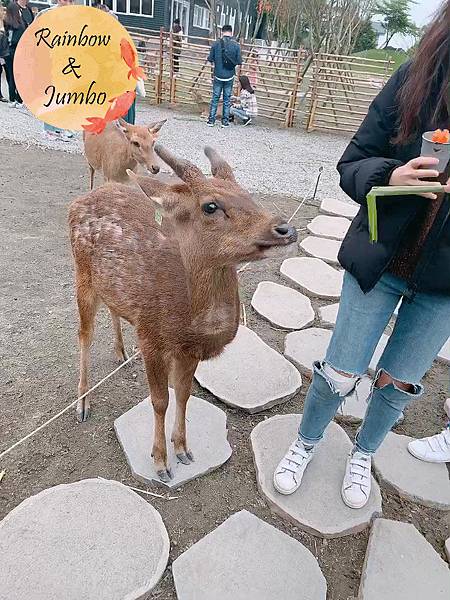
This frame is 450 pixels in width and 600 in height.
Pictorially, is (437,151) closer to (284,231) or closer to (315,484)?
(284,231)

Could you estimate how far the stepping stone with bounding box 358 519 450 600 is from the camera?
1.89 meters

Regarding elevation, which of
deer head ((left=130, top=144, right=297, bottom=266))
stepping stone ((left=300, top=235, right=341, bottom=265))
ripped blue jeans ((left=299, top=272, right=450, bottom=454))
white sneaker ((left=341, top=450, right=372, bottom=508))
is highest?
deer head ((left=130, top=144, right=297, bottom=266))

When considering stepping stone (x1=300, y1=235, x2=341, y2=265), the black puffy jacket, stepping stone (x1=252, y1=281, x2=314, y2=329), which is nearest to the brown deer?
the black puffy jacket

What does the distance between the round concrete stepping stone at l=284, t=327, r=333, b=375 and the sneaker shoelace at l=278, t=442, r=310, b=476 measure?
88cm

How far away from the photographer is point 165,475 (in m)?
2.31

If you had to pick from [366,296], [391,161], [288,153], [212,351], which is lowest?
[288,153]

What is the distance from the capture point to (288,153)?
995 cm

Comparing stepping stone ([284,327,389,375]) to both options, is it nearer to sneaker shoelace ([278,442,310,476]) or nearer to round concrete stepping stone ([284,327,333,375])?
round concrete stepping stone ([284,327,333,375])

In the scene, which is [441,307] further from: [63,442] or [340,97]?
[340,97]

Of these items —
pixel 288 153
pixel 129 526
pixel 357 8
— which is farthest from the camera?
pixel 357 8

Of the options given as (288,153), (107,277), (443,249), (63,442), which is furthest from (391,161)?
(288,153)

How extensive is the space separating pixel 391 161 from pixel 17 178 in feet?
20.3

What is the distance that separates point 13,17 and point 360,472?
11.4 meters

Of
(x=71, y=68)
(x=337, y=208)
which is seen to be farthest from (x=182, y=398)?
(x=337, y=208)
